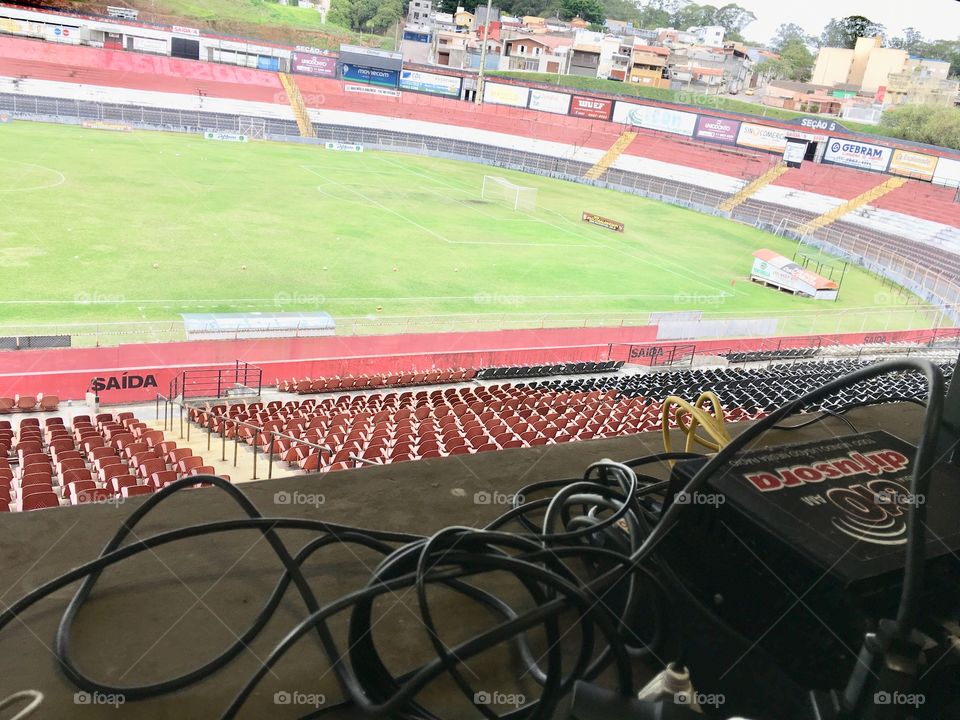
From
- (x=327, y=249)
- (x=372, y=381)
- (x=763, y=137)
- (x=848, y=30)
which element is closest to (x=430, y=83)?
(x=763, y=137)

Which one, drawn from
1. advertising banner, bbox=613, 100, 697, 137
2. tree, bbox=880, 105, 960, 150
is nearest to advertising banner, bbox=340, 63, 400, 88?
advertising banner, bbox=613, 100, 697, 137

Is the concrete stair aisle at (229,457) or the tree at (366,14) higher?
the tree at (366,14)

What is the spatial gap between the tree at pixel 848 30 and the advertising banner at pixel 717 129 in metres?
7.90

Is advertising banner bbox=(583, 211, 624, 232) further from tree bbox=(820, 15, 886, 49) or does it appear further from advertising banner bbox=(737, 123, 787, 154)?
tree bbox=(820, 15, 886, 49)

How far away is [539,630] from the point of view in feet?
5.09

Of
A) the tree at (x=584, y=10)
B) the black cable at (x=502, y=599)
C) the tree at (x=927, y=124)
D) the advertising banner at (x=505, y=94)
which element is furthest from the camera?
the tree at (x=584, y=10)

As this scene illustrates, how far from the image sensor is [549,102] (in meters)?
51.2

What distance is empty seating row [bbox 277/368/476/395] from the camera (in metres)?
13.7

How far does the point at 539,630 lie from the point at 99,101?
47.4m

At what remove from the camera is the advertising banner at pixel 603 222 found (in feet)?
109

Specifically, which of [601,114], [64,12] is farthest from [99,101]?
[601,114]

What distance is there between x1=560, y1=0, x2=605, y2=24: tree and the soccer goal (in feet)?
103

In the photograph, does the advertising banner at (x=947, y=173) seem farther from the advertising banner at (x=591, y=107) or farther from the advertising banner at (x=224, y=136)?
the advertising banner at (x=224, y=136)

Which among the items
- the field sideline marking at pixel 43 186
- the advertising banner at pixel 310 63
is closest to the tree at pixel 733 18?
the advertising banner at pixel 310 63
